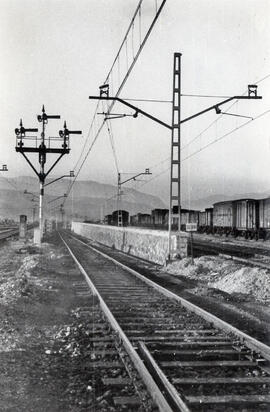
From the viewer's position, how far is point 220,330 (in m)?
7.72

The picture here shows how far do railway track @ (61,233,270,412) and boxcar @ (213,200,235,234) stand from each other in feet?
103

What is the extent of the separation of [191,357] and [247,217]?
3186 centimetres

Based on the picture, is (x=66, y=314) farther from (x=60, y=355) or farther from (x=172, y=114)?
(x=172, y=114)

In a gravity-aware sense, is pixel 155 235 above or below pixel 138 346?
above

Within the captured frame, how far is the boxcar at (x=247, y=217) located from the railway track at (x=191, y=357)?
2664 cm

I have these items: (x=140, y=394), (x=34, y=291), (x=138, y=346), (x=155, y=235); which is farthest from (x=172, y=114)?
(x=140, y=394)

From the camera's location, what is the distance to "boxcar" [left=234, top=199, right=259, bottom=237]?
35656mm

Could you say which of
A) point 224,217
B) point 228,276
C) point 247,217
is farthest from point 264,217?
point 228,276

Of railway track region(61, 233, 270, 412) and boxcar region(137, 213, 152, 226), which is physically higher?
boxcar region(137, 213, 152, 226)

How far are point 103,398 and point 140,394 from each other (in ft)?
1.25

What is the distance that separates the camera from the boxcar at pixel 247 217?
117ft

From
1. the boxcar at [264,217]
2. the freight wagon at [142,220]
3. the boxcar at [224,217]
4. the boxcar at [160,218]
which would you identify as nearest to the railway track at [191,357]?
the boxcar at [264,217]

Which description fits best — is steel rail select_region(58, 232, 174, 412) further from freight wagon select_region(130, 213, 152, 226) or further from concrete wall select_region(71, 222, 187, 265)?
freight wagon select_region(130, 213, 152, 226)

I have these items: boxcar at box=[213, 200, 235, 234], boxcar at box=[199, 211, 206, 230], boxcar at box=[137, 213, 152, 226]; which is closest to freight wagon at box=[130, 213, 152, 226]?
boxcar at box=[137, 213, 152, 226]
